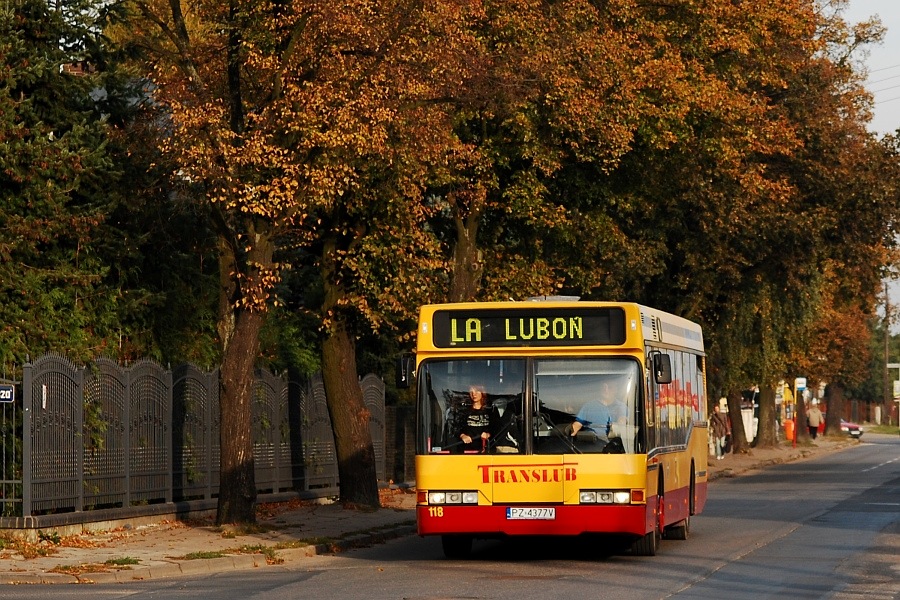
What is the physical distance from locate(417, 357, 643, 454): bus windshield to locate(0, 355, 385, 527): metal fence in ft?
18.3

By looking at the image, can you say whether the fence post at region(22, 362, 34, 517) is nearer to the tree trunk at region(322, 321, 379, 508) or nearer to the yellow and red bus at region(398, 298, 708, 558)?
the yellow and red bus at region(398, 298, 708, 558)

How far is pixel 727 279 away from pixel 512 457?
953 inches

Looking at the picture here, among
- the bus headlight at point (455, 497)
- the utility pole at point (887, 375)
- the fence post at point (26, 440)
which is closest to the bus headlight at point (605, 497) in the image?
the bus headlight at point (455, 497)

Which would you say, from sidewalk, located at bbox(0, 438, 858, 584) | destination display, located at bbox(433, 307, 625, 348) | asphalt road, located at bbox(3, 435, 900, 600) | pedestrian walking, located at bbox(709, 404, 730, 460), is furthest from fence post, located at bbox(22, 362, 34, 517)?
pedestrian walking, located at bbox(709, 404, 730, 460)

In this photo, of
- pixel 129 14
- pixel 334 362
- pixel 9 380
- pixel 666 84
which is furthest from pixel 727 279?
pixel 9 380

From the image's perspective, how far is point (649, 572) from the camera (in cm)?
1717

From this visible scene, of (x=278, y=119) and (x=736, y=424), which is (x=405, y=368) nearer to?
(x=278, y=119)

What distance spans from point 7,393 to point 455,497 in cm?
597

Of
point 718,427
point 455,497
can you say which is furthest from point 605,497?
point 718,427

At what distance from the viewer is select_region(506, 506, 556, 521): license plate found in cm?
1761

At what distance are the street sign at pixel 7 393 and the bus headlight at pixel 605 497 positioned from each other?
23.7 feet

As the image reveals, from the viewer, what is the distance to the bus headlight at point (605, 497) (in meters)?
17.5

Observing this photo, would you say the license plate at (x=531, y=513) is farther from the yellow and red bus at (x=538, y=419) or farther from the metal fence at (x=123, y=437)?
the metal fence at (x=123, y=437)

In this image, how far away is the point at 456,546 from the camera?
63.3 ft
